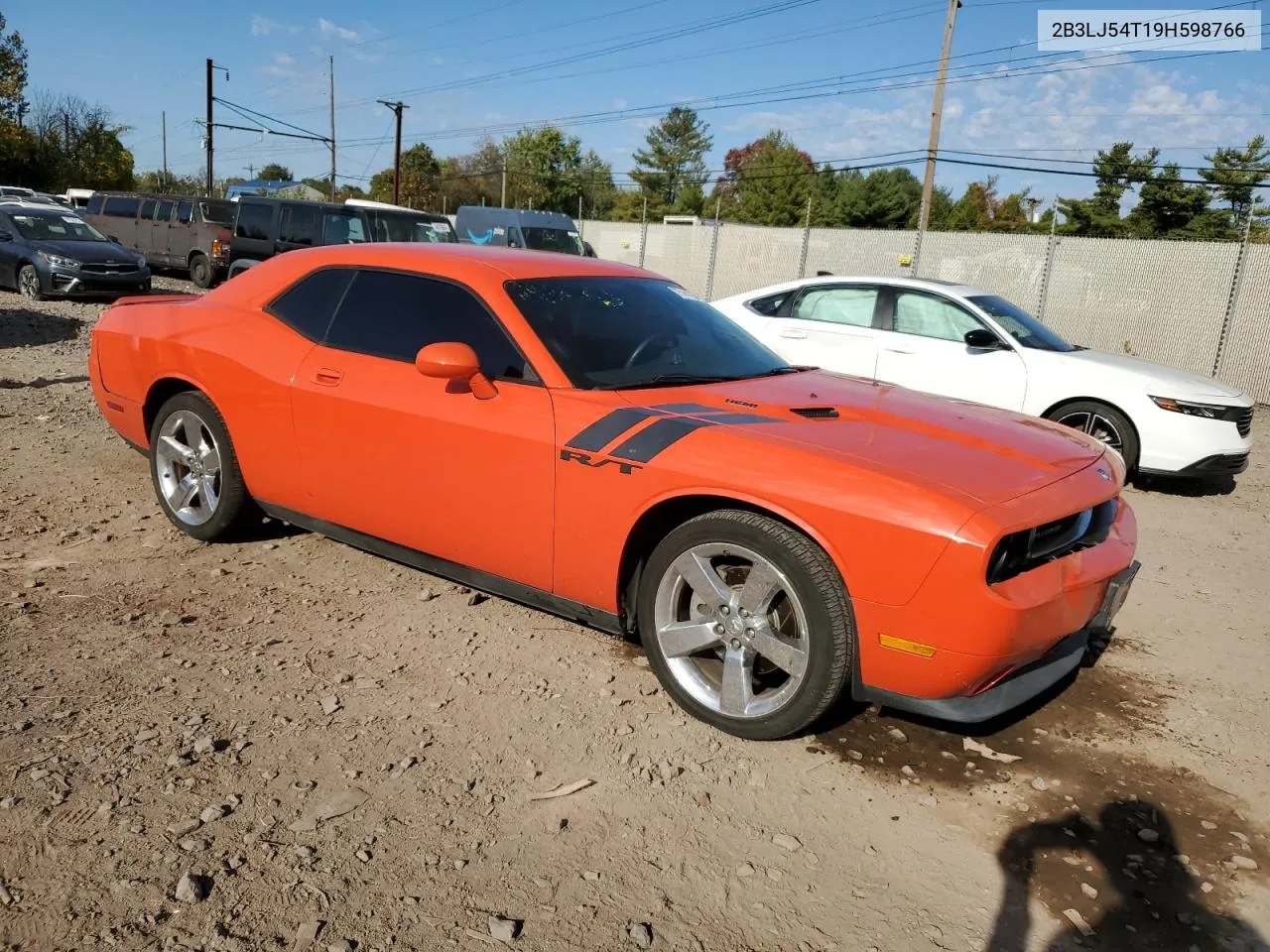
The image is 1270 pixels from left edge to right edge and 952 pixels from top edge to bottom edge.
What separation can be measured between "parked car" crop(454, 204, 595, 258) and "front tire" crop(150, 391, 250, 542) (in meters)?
19.9

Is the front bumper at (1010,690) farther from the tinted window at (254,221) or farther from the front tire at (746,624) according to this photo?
the tinted window at (254,221)

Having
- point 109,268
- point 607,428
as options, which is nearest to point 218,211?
point 109,268

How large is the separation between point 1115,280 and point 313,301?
14252 mm

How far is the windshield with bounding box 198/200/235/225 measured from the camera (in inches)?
761

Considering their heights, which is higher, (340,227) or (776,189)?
(776,189)

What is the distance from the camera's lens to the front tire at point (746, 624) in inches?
113

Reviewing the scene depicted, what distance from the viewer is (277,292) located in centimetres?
443

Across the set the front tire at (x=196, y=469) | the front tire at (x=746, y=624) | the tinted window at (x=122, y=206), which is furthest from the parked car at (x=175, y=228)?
the front tire at (x=746, y=624)

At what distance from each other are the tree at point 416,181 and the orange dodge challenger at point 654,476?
195ft

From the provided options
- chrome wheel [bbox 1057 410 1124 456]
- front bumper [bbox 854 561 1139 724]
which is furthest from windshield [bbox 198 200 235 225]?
front bumper [bbox 854 561 1139 724]

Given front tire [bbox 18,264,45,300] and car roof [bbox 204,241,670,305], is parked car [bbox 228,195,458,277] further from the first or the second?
car roof [bbox 204,241,670,305]

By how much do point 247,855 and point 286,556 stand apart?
2411 mm

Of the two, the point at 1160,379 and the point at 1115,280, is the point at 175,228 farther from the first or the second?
the point at 1160,379

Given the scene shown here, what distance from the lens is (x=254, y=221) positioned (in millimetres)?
16688
